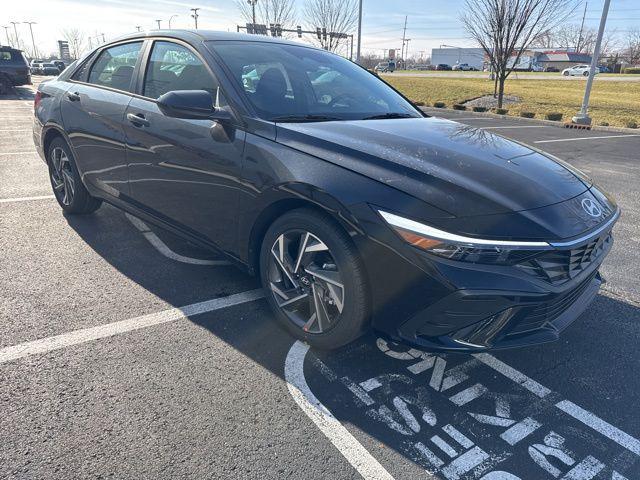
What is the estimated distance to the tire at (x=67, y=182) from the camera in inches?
175

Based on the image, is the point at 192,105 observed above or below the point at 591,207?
above

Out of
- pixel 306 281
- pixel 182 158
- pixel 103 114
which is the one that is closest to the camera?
pixel 306 281

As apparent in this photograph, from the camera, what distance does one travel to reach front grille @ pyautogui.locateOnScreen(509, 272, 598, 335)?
2.19 meters

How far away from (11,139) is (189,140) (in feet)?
28.9

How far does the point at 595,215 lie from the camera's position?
8.22 ft

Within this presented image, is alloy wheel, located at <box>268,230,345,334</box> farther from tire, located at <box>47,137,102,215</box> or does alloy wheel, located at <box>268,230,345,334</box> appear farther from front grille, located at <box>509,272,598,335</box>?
tire, located at <box>47,137,102,215</box>

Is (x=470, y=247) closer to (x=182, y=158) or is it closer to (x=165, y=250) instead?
(x=182, y=158)

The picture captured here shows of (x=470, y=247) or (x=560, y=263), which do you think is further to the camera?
(x=560, y=263)

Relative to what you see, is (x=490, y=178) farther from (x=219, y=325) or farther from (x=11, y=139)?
(x=11, y=139)

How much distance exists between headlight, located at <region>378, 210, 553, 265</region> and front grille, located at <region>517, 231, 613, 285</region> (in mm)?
47

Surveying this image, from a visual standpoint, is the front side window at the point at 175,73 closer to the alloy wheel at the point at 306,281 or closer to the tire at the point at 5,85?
the alloy wheel at the point at 306,281

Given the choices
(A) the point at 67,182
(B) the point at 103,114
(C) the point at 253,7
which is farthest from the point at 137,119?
(C) the point at 253,7

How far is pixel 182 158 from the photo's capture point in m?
3.15

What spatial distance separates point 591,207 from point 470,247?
926 millimetres
